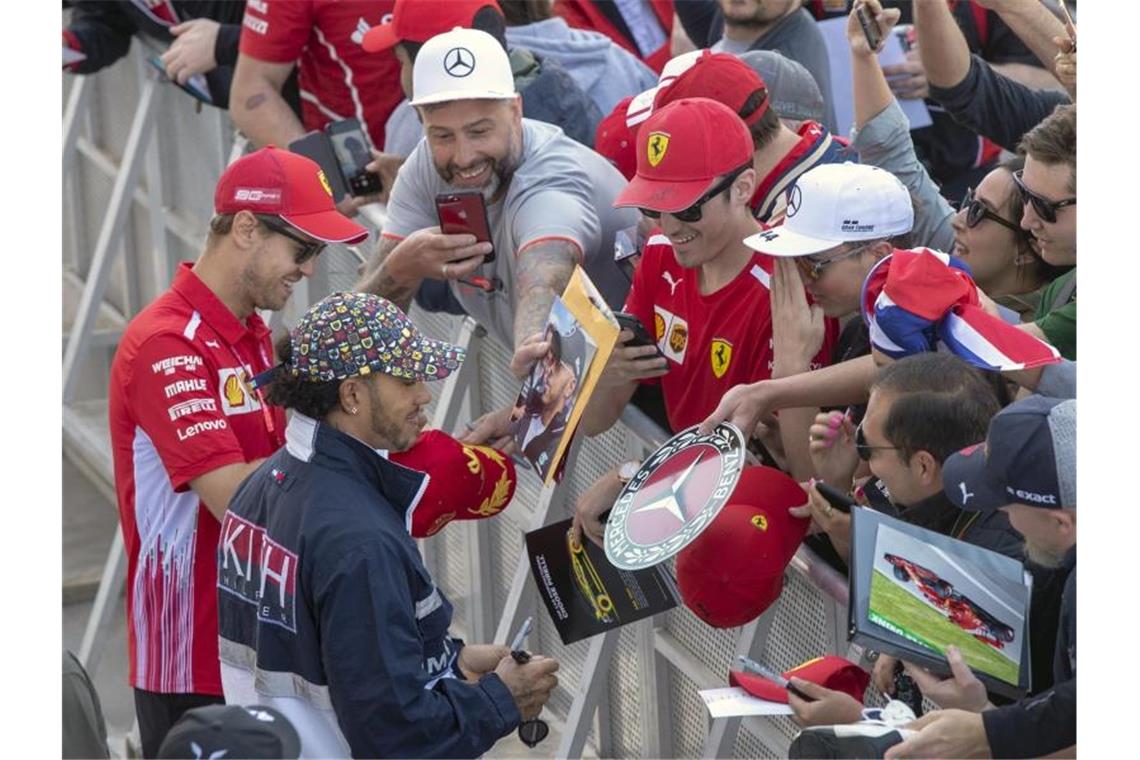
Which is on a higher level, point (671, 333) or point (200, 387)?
point (671, 333)

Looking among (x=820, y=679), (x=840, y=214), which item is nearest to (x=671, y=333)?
(x=840, y=214)

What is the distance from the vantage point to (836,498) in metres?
3.97

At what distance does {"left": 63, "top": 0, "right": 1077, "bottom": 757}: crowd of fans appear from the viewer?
3.77 meters

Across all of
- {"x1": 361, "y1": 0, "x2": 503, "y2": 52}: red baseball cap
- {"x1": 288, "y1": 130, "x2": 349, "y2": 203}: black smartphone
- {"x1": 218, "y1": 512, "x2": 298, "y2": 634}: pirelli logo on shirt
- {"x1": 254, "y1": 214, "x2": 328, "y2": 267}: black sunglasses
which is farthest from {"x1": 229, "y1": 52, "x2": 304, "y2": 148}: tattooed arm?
{"x1": 218, "y1": 512, "x2": 298, "y2": 634}: pirelli logo on shirt

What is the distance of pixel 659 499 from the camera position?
4.05 metres

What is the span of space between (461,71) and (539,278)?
0.66 metres

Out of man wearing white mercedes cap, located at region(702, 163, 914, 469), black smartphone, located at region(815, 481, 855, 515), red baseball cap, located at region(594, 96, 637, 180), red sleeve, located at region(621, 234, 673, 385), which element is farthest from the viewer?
red baseball cap, located at region(594, 96, 637, 180)

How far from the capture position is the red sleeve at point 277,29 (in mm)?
6661

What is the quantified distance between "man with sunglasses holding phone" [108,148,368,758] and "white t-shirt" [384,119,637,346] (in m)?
0.44

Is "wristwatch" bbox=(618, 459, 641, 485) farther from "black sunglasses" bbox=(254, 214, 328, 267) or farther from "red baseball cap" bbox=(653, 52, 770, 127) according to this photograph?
"black sunglasses" bbox=(254, 214, 328, 267)

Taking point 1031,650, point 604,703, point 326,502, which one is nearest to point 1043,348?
point 1031,650

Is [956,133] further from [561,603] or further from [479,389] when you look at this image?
[561,603]

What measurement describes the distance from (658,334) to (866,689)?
117 cm

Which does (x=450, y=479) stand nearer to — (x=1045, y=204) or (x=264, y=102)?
(x=1045, y=204)
